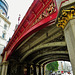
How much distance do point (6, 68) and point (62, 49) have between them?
9369mm

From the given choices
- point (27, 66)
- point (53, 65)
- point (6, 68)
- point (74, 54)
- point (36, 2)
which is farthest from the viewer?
point (53, 65)

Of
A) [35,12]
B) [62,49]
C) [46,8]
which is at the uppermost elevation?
[35,12]

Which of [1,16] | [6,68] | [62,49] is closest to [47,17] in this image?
[62,49]

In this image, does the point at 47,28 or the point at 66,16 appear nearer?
the point at 66,16

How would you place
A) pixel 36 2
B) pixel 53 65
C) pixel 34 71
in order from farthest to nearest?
pixel 53 65 < pixel 34 71 < pixel 36 2

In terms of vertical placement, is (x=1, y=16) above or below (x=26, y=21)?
above

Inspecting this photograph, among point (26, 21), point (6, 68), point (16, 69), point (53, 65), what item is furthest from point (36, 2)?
point (53, 65)

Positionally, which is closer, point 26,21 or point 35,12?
point 35,12

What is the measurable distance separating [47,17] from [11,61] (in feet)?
38.9

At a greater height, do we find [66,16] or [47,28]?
[47,28]

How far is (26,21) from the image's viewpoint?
636cm

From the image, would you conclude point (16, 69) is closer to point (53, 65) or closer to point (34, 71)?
point (34, 71)

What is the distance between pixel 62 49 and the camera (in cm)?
978

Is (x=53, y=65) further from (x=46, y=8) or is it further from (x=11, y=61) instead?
(x=46, y=8)
